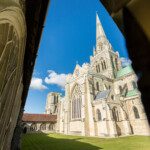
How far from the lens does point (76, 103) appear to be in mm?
22078

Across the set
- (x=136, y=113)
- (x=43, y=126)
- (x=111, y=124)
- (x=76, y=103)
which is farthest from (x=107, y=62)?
(x=43, y=126)

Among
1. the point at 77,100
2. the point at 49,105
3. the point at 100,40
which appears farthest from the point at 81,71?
the point at 49,105

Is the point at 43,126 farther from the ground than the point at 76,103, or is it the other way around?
the point at 76,103

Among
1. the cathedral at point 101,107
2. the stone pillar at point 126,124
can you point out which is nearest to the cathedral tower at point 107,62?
the cathedral at point 101,107

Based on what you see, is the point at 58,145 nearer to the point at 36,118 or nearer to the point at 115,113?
the point at 115,113

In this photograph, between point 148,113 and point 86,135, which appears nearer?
point 148,113

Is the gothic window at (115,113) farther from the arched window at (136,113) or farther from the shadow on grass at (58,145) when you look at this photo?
the shadow on grass at (58,145)

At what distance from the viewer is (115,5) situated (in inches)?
31.9

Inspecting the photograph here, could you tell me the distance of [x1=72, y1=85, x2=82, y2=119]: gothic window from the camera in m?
21.0

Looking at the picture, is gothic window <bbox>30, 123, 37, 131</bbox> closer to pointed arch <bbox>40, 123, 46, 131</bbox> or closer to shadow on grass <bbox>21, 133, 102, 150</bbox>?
pointed arch <bbox>40, 123, 46, 131</bbox>

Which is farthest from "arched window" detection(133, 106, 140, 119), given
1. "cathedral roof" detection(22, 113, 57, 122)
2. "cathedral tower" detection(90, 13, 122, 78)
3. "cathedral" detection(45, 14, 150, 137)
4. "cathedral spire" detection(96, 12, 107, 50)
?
"cathedral spire" detection(96, 12, 107, 50)

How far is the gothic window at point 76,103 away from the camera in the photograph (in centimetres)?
2096

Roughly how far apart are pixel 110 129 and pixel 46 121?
22664 millimetres

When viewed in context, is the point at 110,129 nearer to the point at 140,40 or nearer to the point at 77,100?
the point at 77,100
